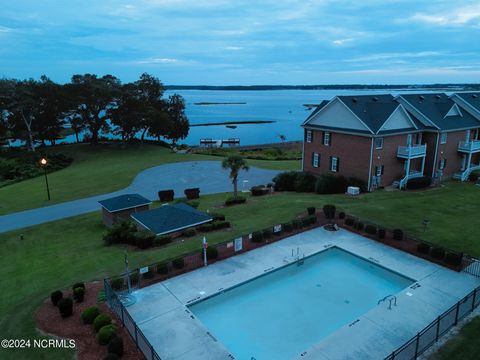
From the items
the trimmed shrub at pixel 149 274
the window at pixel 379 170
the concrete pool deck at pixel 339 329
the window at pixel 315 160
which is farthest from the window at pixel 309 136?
the trimmed shrub at pixel 149 274

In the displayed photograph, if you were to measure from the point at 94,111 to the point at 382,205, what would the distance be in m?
65.1

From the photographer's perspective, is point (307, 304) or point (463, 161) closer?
point (307, 304)

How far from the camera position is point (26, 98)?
217 ft

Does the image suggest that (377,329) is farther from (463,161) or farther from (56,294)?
(463,161)

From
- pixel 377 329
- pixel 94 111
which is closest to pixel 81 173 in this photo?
pixel 94 111

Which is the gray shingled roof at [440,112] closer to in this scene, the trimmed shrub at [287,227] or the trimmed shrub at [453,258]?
the trimmed shrub at [453,258]

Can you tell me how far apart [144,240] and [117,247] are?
6.94 ft

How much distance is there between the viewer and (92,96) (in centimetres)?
7094

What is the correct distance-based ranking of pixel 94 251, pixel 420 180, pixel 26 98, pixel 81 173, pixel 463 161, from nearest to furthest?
pixel 94 251
pixel 420 180
pixel 463 161
pixel 81 173
pixel 26 98

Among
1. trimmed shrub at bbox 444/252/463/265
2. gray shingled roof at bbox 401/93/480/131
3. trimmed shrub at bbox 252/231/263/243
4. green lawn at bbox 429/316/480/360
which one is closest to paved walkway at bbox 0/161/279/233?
trimmed shrub at bbox 252/231/263/243

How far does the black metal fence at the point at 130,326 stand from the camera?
446 inches

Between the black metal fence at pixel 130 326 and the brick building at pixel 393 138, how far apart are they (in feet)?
90.7

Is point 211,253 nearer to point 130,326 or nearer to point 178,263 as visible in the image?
point 178,263

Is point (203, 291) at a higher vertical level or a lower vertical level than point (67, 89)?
lower
